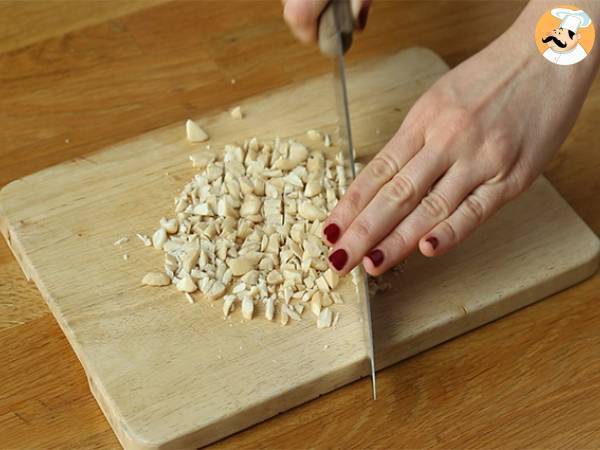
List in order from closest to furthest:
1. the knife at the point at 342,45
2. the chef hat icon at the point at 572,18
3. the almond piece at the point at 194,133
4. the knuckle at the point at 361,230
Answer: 1. the knife at the point at 342,45
2. the knuckle at the point at 361,230
3. the chef hat icon at the point at 572,18
4. the almond piece at the point at 194,133

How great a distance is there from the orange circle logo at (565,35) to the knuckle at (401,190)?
248 millimetres

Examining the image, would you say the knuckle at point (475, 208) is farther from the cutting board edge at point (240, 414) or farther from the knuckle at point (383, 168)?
the cutting board edge at point (240, 414)

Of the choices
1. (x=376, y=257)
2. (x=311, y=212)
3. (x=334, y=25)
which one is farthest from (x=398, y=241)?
(x=334, y=25)

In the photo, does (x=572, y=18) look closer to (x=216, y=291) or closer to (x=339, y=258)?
(x=339, y=258)

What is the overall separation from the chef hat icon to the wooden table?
0.22 meters

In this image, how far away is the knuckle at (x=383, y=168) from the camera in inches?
45.7

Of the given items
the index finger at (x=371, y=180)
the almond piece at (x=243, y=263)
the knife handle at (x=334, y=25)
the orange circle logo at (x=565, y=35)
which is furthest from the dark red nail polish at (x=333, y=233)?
the orange circle logo at (x=565, y=35)

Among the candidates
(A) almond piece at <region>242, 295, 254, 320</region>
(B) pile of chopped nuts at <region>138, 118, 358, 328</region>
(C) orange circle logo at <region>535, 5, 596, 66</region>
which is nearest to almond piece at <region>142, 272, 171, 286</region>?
(B) pile of chopped nuts at <region>138, 118, 358, 328</region>

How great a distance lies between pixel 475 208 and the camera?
1.15 metres

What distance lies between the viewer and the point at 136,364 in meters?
1.10

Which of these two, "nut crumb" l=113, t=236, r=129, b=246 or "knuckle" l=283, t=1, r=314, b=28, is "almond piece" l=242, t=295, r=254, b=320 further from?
"knuckle" l=283, t=1, r=314, b=28

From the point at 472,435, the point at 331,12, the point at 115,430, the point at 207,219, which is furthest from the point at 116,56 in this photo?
the point at 472,435

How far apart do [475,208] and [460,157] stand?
63 millimetres

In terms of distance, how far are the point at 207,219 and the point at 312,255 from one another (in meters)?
0.15
